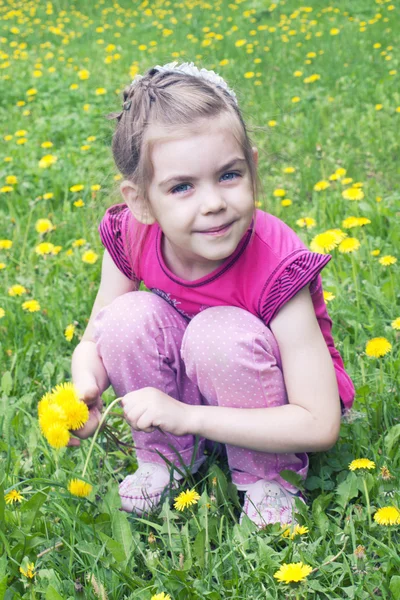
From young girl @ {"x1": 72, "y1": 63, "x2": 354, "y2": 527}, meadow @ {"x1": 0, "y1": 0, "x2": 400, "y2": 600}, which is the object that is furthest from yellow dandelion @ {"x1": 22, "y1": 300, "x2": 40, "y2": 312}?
young girl @ {"x1": 72, "y1": 63, "x2": 354, "y2": 527}

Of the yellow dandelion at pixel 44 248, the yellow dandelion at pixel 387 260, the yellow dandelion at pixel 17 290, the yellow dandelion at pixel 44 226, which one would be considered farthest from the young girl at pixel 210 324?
the yellow dandelion at pixel 44 226

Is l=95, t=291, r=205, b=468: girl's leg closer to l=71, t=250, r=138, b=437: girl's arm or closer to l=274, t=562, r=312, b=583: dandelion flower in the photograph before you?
l=71, t=250, r=138, b=437: girl's arm

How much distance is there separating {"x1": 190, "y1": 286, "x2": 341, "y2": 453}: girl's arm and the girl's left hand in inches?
1.3

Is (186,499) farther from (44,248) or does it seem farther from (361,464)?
(44,248)

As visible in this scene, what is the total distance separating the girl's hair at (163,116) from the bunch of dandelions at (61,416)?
0.44 m

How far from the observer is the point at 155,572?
1319mm

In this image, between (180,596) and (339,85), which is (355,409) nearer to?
(180,596)

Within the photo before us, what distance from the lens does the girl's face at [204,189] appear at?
1.39 metres

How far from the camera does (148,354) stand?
5.08 feet

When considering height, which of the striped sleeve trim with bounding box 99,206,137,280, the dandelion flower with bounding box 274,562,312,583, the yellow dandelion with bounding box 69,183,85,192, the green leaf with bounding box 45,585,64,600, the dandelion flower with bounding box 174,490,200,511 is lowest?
the yellow dandelion with bounding box 69,183,85,192

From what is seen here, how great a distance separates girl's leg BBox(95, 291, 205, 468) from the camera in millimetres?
1548

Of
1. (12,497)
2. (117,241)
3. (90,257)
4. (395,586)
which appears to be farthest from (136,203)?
(90,257)

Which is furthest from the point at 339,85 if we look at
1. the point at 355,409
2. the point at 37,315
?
the point at 355,409

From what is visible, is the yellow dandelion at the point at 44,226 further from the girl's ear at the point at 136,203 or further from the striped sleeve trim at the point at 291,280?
the striped sleeve trim at the point at 291,280
